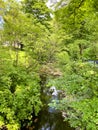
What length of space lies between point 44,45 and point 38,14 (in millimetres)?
15322

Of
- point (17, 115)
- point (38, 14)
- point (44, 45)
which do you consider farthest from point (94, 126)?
point (38, 14)

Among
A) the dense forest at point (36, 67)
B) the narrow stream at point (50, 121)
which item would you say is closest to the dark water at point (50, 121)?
the narrow stream at point (50, 121)

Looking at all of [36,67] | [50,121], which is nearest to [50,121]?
[50,121]

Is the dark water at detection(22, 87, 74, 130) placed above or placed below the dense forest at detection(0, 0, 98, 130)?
below

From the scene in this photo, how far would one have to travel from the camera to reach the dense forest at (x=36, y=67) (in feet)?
14.6

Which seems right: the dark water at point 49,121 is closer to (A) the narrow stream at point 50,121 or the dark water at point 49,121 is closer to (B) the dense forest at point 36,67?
(A) the narrow stream at point 50,121

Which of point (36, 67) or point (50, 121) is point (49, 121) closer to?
point (50, 121)

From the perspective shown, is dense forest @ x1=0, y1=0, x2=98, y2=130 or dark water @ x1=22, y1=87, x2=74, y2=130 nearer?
dense forest @ x1=0, y1=0, x2=98, y2=130

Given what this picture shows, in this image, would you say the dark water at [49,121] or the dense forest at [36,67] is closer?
the dense forest at [36,67]

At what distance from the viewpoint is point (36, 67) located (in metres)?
10.9

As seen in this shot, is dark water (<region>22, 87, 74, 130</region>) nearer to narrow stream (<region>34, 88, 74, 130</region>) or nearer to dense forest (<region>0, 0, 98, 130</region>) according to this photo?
narrow stream (<region>34, 88, 74, 130</region>)

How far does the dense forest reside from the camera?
446 centimetres

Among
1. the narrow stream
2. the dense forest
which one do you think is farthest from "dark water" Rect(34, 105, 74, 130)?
the dense forest

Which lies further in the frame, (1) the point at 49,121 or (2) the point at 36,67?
(2) the point at 36,67
